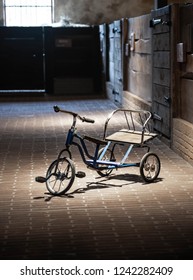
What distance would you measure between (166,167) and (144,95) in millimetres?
4596

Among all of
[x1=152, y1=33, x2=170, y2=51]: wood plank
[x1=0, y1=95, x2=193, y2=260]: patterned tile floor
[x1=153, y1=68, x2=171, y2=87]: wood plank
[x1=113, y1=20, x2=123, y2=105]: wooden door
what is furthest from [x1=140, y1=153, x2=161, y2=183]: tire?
[x1=113, y1=20, x2=123, y2=105]: wooden door

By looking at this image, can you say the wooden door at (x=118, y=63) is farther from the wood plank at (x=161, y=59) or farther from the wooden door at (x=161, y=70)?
the wood plank at (x=161, y=59)

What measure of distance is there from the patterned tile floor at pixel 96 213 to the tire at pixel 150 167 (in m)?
0.11

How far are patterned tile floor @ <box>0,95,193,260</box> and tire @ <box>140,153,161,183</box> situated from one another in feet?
0.36

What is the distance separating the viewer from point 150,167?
24.9ft

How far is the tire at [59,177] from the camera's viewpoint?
679cm

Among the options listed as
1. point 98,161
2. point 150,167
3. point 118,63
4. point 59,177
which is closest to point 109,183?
point 98,161

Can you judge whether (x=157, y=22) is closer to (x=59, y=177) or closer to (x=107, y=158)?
(x=107, y=158)

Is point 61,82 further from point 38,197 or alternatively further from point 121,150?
point 38,197

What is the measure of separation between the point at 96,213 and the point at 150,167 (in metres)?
1.48

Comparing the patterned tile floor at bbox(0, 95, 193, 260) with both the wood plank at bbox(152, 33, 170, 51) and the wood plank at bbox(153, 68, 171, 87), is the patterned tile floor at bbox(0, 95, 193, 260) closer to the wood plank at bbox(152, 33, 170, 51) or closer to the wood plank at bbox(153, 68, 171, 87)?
the wood plank at bbox(153, 68, 171, 87)

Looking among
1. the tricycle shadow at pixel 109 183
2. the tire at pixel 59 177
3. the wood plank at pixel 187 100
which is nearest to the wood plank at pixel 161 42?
the wood plank at pixel 187 100

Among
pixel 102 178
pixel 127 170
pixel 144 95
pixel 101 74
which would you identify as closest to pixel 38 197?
pixel 102 178

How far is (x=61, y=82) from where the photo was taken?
784 inches
